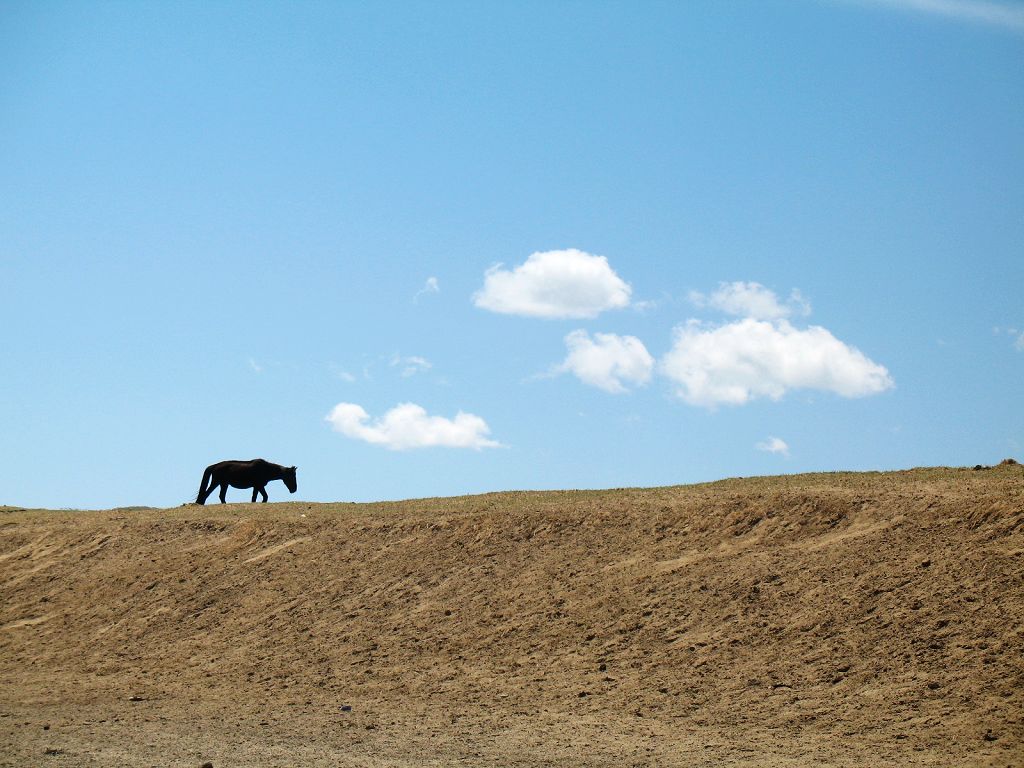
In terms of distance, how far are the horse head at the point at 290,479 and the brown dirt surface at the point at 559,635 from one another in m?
11.2

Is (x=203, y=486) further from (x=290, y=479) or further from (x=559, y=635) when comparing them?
(x=559, y=635)

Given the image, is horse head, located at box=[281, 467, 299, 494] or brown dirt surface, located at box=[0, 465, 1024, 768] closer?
brown dirt surface, located at box=[0, 465, 1024, 768]

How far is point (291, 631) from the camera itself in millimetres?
20750

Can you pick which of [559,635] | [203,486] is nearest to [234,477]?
[203,486]

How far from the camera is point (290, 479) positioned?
38031mm

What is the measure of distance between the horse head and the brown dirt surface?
11217 millimetres

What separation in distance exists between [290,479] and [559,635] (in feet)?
70.7

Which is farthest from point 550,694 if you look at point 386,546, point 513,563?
point 386,546

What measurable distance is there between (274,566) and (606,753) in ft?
39.2

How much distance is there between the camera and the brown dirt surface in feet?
46.3

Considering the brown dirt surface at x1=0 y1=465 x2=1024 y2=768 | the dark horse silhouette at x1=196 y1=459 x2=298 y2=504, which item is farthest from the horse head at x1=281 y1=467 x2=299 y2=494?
the brown dirt surface at x1=0 y1=465 x2=1024 y2=768

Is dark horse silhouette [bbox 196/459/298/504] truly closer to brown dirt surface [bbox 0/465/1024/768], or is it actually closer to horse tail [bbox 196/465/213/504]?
horse tail [bbox 196/465/213/504]

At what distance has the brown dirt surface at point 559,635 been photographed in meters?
14.1

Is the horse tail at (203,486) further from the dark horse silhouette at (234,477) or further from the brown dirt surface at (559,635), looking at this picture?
the brown dirt surface at (559,635)
